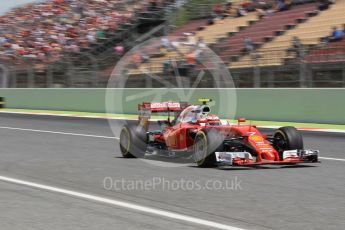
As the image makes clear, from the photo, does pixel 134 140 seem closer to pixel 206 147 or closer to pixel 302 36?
pixel 206 147

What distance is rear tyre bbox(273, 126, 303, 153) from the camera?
Result: 9.27m

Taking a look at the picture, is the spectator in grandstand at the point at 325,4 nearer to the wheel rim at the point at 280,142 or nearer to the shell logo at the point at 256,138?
the wheel rim at the point at 280,142

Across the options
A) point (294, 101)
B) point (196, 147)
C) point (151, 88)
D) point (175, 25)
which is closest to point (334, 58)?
point (294, 101)

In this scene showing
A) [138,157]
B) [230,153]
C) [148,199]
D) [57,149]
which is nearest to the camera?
[148,199]

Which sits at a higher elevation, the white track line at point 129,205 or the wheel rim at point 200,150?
the wheel rim at point 200,150

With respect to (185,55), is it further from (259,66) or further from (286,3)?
(286,3)

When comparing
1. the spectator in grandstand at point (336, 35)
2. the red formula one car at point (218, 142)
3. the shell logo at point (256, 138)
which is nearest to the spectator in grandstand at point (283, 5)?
the spectator in grandstand at point (336, 35)

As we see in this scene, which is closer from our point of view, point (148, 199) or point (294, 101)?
point (148, 199)

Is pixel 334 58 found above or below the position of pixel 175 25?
below

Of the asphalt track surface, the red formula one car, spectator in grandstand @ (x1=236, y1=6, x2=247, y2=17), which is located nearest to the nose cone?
the red formula one car

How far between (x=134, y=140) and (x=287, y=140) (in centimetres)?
258

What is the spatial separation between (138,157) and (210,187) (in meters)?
3.46

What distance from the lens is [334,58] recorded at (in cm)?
1753

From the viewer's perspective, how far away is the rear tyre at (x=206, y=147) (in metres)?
8.76
